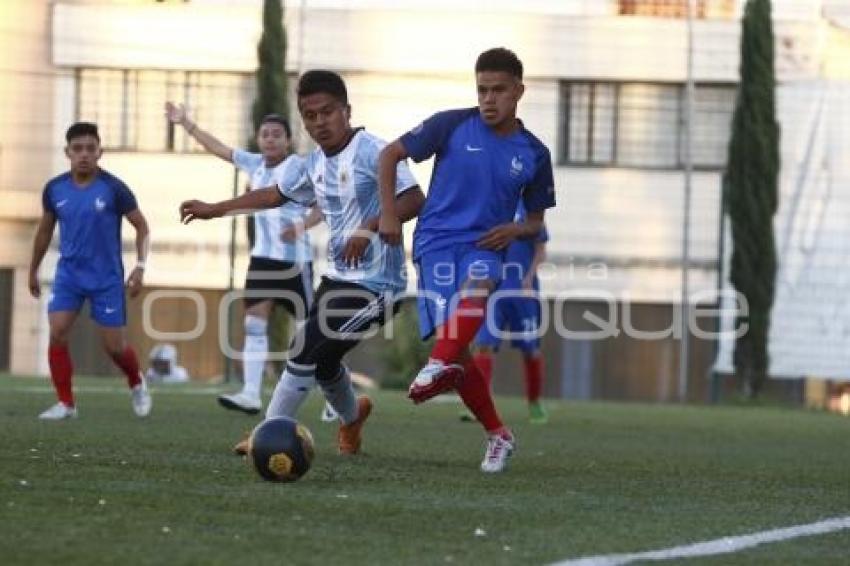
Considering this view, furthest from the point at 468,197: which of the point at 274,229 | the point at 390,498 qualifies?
the point at 274,229

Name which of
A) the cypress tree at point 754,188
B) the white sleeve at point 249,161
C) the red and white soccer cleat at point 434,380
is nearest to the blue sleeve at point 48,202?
the white sleeve at point 249,161

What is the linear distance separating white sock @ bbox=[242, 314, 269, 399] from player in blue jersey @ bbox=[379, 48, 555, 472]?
6277mm

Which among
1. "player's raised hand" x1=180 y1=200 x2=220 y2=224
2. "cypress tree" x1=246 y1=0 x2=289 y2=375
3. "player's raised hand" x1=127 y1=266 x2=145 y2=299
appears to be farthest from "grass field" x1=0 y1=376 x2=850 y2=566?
"cypress tree" x1=246 y1=0 x2=289 y2=375

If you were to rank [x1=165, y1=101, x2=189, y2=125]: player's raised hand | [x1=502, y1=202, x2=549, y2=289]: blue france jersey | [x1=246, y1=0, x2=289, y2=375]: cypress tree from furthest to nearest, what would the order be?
[x1=246, y1=0, x2=289, y2=375]: cypress tree → [x1=502, y1=202, x2=549, y2=289]: blue france jersey → [x1=165, y1=101, x2=189, y2=125]: player's raised hand

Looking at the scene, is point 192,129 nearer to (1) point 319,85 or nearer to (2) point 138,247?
(2) point 138,247

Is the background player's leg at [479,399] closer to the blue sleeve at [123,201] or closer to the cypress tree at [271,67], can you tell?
the blue sleeve at [123,201]

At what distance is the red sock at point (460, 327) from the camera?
10.3 meters


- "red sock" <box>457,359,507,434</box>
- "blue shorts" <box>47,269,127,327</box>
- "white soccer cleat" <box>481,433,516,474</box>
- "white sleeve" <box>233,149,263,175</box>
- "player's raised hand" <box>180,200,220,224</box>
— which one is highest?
"white sleeve" <box>233,149,263,175</box>

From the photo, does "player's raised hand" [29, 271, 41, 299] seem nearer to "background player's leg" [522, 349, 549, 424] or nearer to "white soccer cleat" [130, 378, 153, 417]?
"white soccer cleat" [130, 378, 153, 417]

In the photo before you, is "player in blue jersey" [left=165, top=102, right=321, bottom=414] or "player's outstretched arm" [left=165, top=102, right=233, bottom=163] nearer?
"player's outstretched arm" [left=165, top=102, right=233, bottom=163]

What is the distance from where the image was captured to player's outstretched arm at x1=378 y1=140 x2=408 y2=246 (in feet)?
33.8

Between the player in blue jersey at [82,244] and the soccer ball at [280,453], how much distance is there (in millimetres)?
5648

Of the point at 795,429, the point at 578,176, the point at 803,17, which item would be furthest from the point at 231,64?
the point at 795,429

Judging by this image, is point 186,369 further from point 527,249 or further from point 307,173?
point 307,173
